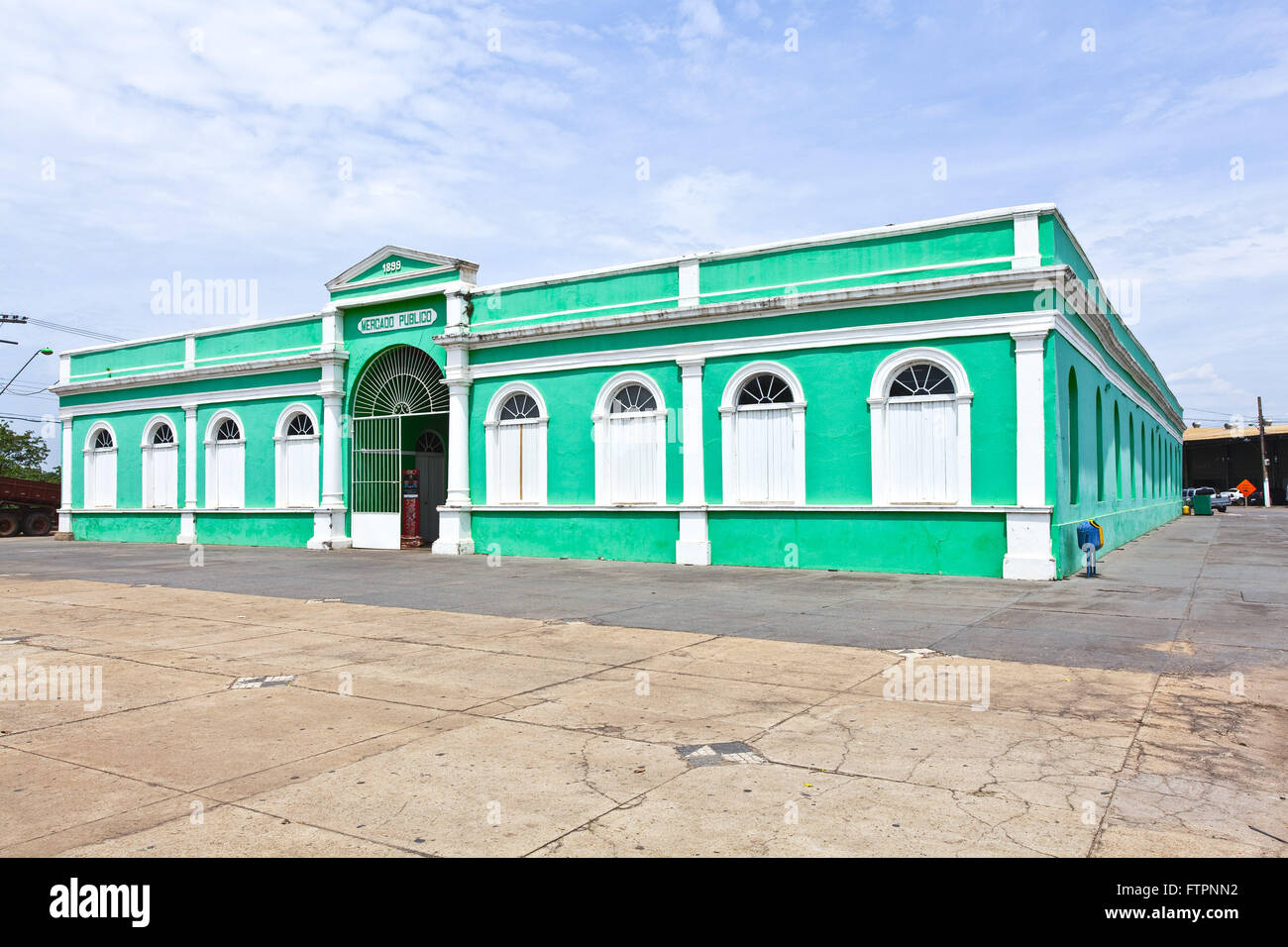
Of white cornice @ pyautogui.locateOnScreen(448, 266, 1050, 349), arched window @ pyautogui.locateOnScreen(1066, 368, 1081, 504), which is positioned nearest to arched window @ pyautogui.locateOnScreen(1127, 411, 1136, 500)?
arched window @ pyautogui.locateOnScreen(1066, 368, 1081, 504)

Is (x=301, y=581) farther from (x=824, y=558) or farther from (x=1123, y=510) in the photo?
(x=1123, y=510)

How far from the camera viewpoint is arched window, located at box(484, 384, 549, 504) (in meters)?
18.9

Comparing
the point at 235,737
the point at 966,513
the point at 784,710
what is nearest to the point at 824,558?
the point at 966,513

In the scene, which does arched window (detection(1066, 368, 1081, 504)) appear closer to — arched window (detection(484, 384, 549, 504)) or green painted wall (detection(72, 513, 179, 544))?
arched window (detection(484, 384, 549, 504))

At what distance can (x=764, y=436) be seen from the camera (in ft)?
53.4

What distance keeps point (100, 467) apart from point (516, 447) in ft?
49.5

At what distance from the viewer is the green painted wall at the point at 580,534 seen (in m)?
17.3

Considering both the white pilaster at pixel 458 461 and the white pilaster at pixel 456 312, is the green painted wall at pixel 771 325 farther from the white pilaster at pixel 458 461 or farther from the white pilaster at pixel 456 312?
the white pilaster at pixel 456 312

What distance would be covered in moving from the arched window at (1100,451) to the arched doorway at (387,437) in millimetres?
13460

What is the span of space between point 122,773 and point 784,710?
3830mm

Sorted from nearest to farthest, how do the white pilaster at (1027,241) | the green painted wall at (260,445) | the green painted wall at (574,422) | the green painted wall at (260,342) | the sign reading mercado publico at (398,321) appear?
the white pilaster at (1027,241)
the green painted wall at (574,422)
the sign reading mercado publico at (398,321)
the green painted wall at (260,342)
the green painted wall at (260,445)

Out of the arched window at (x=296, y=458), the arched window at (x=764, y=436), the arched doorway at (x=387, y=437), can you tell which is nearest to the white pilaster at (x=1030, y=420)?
the arched window at (x=764, y=436)
